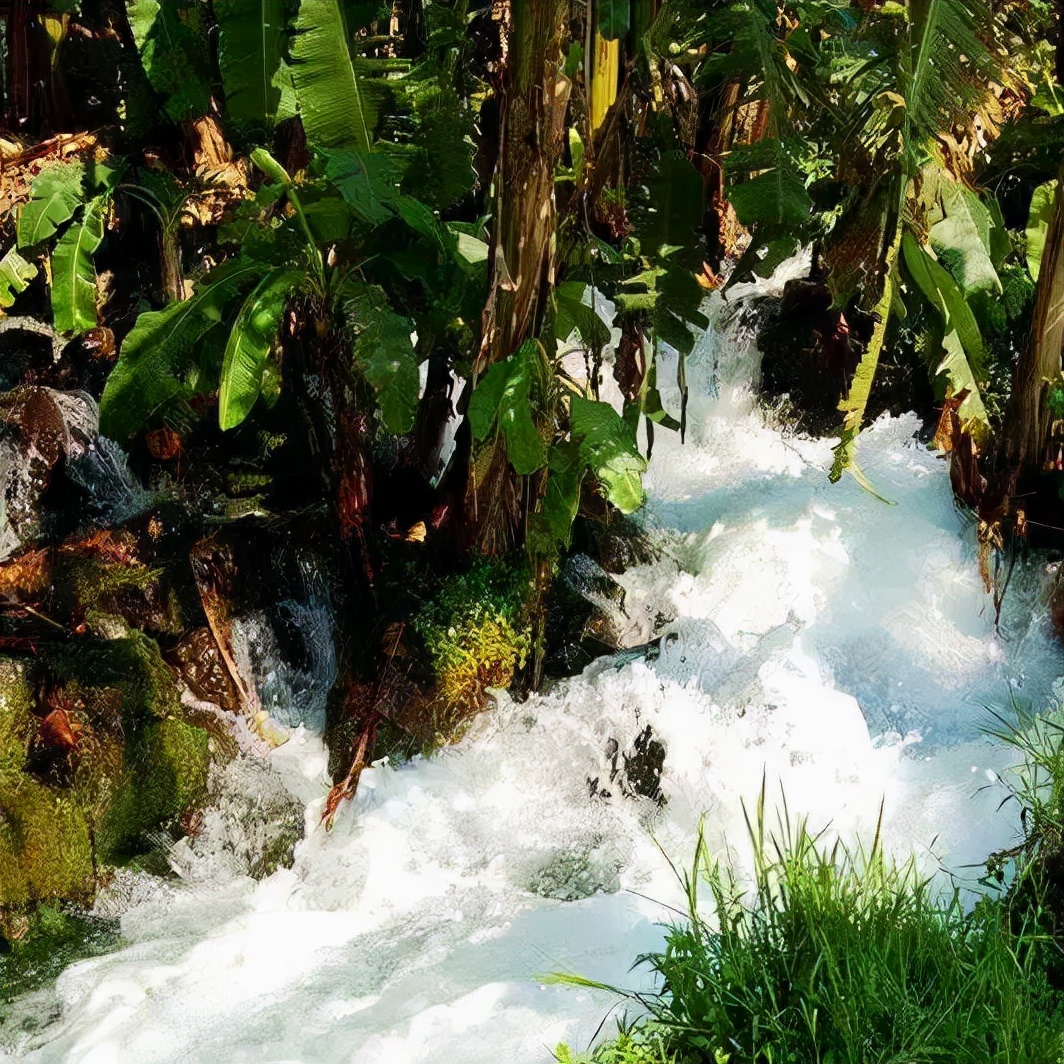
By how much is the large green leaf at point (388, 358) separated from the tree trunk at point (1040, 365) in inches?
111

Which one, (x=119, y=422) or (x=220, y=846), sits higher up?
(x=119, y=422)

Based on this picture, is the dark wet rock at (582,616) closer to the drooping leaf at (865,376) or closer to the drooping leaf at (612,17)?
the drooping leaf at (865,376)

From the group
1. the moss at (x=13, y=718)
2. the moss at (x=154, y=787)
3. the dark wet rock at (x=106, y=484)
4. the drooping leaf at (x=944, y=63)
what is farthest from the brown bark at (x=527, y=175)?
the dark wet rock at (x=106, y=484)

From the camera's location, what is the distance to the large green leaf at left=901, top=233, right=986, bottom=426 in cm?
497

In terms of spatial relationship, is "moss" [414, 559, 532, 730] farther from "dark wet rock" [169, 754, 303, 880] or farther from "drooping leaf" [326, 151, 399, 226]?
"drooping leaf" [326, 151, 399, 226]

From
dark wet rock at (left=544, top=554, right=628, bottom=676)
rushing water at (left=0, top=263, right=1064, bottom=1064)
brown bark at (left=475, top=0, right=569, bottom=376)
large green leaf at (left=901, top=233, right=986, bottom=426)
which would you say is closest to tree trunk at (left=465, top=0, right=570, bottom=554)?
brown bark at (left=475, top=0, right=569, bottom=376)

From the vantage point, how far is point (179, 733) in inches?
195

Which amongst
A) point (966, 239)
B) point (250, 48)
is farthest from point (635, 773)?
point (250, 48)

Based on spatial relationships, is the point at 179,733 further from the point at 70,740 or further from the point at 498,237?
the point at 498,237

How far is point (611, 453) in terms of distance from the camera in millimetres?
4590

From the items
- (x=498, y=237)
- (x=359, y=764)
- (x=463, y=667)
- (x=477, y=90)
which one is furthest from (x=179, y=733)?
(x=477, y=90)

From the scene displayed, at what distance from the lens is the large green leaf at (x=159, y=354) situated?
4773 mm

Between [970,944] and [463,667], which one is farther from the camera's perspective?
[463,667]

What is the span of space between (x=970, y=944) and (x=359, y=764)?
2687mm
